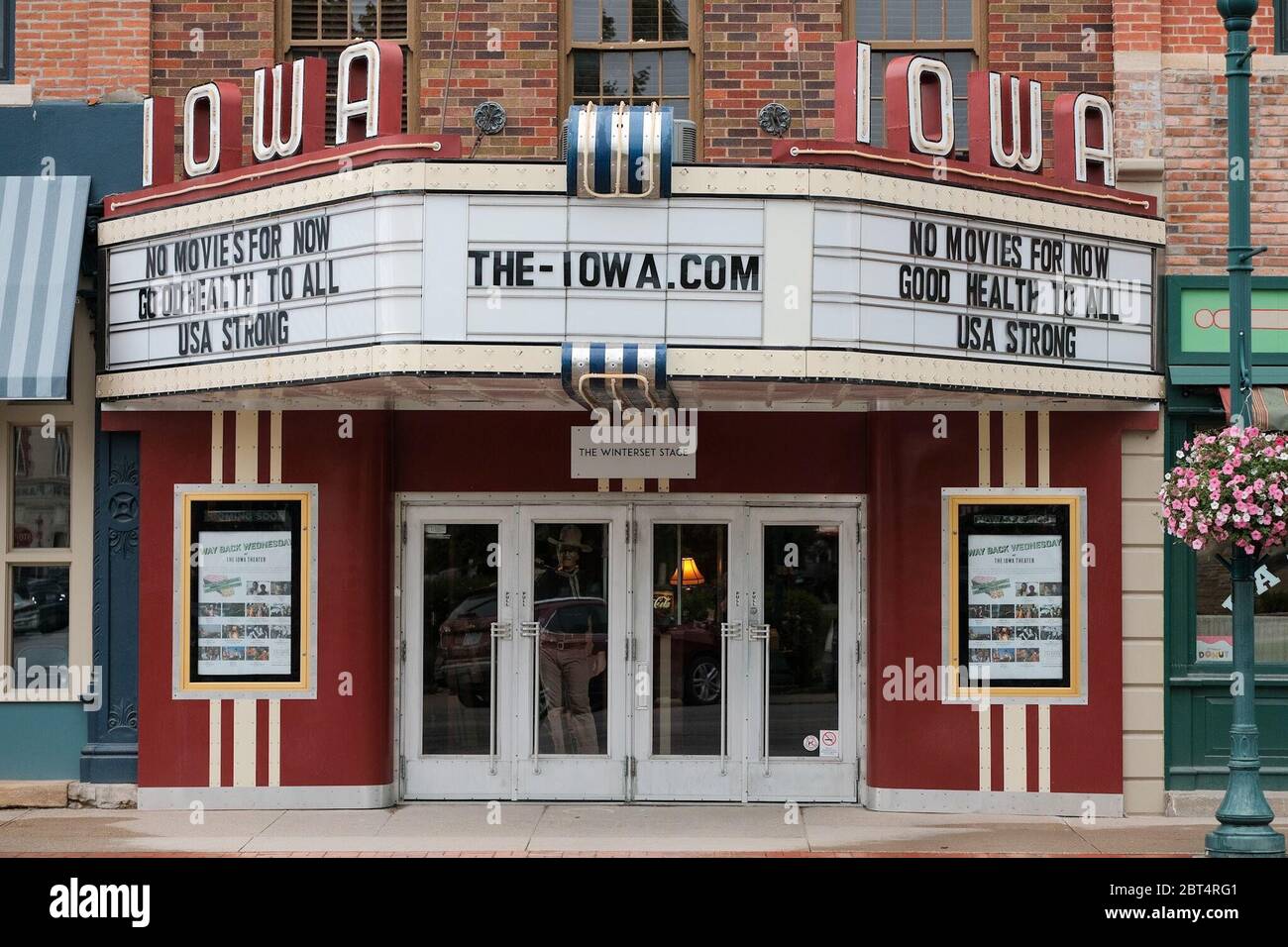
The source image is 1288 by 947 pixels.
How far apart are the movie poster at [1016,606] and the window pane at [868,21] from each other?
13.5ft

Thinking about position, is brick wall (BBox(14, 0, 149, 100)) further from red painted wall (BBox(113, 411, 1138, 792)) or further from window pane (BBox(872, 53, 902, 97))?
window pane (BBox(872, 53, 902, 97))

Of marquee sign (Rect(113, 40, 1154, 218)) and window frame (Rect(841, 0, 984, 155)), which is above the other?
window frame (Rect(841, 0, 984, 155))

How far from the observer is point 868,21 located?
1230 cm

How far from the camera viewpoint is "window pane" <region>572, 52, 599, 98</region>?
12312 millimetres

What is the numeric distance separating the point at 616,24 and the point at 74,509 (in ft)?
19.0

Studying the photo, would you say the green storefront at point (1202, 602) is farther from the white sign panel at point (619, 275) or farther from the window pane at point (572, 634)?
the window pane at point (572, 634)

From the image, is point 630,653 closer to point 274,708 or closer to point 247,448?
point 274,708

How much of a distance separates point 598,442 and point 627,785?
2666 millimetres

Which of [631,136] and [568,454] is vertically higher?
[631,136]

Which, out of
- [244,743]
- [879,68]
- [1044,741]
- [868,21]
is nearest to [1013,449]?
[1044,741]

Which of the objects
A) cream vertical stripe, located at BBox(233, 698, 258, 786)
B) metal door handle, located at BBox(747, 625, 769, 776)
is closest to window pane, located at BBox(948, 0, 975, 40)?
metal door handle, located at BBox(747, 625, 769, 776)

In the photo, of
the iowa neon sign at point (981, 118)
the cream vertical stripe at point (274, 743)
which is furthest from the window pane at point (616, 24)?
the cream vertical stripe at point (274, 743)

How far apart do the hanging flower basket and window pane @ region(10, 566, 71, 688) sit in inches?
327

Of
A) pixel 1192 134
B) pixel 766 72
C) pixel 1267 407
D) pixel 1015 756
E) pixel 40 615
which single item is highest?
pixel 766 72
